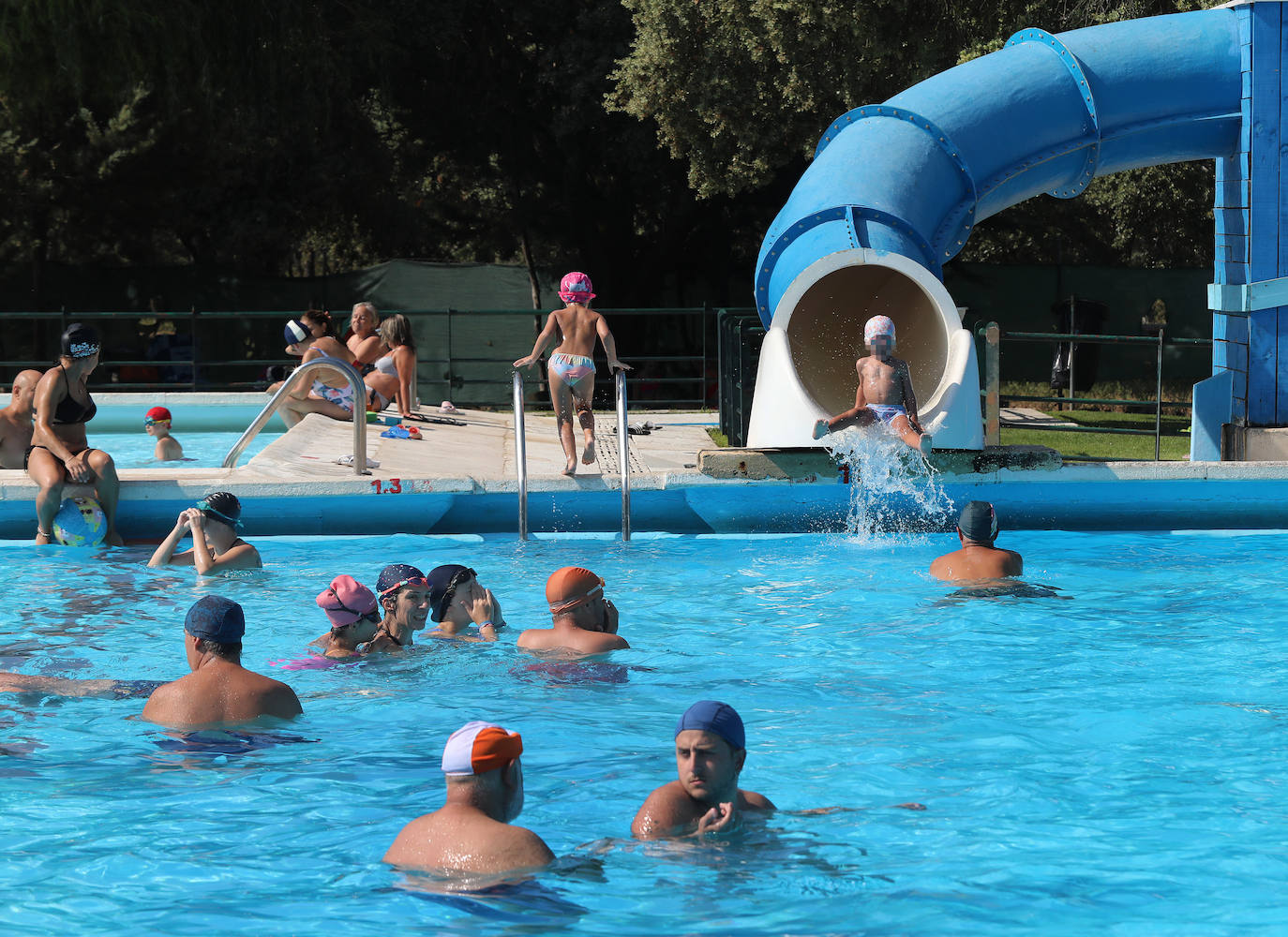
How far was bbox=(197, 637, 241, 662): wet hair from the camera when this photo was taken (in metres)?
6.34

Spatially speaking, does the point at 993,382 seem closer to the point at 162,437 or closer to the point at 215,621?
the point at 215,621

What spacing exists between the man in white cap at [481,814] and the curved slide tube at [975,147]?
759 centimetres

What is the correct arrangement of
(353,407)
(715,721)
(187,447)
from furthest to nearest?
(187,447)
(353,407)
(715,721)

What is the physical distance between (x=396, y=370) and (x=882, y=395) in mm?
6661

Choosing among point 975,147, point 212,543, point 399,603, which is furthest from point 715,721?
point 975,147

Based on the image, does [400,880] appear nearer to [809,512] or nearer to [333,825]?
[333,825]

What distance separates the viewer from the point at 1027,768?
641 cm

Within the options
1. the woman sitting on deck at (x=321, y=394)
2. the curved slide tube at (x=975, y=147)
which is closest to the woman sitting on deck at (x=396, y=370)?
the woman sitting on deck at (x=321, y=394)

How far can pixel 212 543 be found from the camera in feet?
33.4

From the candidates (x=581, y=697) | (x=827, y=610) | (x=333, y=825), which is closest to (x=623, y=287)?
(x=827, y=610)

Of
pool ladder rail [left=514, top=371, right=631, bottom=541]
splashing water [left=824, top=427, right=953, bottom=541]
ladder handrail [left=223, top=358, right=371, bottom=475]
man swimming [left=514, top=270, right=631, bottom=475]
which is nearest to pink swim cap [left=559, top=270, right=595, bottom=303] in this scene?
man swimming [left=514, top=270, right=631, bottom=475]

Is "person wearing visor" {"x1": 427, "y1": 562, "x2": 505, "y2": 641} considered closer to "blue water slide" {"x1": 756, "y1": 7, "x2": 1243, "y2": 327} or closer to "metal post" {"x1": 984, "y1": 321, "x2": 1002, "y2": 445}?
"blue water slide" {"x1": 756, "y1": 7, "x2": 1243, "y2": 327}

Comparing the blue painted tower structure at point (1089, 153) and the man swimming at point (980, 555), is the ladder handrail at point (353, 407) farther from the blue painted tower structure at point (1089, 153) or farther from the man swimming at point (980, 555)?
the man swimming at point (980, 555)

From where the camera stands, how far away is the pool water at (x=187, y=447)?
15922 millimetres
